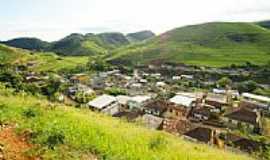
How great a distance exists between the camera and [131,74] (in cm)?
8769

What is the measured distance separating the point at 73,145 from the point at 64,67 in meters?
94.2

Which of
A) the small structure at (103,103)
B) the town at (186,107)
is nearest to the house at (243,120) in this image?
the town at (186,107)

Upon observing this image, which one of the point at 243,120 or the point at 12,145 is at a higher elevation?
the point at 12,145

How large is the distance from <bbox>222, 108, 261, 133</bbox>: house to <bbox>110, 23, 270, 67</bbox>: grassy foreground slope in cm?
4972

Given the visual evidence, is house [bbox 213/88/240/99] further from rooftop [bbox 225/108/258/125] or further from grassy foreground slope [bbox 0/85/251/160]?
grassy foreground slope [bbox 0/85/251/160]

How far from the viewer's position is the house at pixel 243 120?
42125 millimetres

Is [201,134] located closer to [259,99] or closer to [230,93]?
[259,99]

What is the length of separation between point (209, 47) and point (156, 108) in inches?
2918

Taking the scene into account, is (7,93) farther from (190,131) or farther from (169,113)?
(169,113)

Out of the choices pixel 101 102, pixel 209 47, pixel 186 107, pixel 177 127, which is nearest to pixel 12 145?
→ pixel 177 127

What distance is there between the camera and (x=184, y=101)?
50562 millimetres

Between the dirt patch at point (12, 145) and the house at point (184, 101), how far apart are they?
4211cm

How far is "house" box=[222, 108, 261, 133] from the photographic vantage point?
1658 inches

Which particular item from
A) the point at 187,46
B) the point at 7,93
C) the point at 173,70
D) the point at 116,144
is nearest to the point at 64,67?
the point at 173,70
